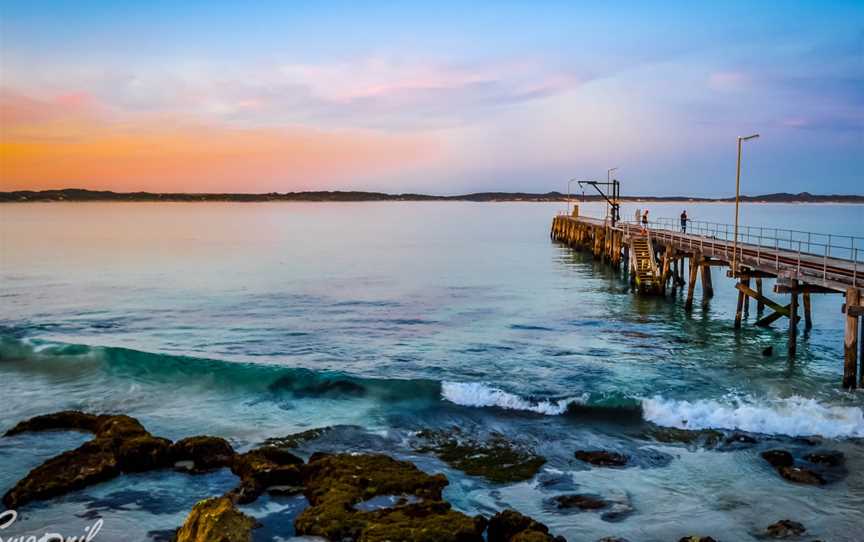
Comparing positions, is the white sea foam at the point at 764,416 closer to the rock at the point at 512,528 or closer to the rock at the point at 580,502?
the rock at the point at 580,502

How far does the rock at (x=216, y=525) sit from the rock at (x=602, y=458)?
23.0 feet

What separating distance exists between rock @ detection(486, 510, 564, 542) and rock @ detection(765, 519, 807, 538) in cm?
361

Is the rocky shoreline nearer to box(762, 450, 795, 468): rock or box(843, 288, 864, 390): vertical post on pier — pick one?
box(762, 450, 795, 468): rock

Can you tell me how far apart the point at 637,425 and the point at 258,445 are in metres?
8.95

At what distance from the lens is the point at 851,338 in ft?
61.4

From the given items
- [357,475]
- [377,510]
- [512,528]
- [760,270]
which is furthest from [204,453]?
[760,270]

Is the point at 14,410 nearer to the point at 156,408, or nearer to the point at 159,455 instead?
the point at 156,408

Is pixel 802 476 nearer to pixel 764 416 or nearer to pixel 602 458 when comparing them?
pixel 602 458

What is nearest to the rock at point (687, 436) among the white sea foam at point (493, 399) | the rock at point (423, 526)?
the white sea foam at point (493, 399)

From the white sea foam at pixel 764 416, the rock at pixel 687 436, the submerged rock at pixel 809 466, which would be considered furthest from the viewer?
the white sea foam at pixel 764 416

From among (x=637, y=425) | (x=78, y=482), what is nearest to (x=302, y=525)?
(x=78, y=482)

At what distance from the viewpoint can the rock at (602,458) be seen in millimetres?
14391

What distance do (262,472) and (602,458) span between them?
679 cm

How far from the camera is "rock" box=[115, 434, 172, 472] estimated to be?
14.0 metres
